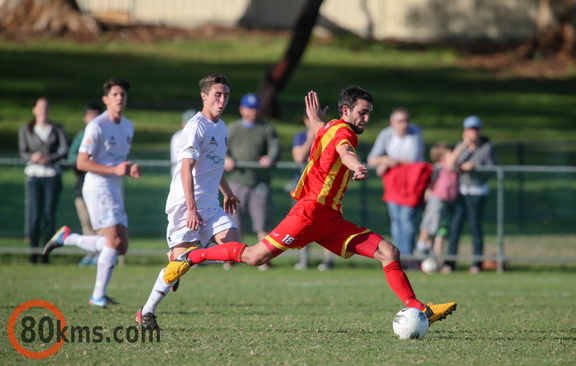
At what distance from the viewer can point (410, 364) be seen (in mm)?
6141

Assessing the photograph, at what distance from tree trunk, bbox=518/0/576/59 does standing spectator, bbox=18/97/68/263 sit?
25.9 metres

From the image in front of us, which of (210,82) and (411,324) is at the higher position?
(210,82)

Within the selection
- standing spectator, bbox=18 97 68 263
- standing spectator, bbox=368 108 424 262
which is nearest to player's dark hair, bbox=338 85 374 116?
standing spectator, bbox=368 108 424 262

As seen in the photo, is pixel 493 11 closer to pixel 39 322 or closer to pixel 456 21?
pixel 456 21

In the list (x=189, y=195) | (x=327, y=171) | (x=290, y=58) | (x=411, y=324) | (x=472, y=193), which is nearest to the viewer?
(x=411, y=324)

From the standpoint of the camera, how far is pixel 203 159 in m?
7.96

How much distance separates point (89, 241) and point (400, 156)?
222 inches

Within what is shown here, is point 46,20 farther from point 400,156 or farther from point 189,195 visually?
point 189,195

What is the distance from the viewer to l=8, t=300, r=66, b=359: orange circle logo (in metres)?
6.59

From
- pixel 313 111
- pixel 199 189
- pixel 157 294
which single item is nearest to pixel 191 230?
pixel 199 189

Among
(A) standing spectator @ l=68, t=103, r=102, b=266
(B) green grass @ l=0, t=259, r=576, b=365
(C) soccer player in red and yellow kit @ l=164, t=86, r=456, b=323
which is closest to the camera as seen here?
(B) green grass @ l=0, t=259, r=576, b=365

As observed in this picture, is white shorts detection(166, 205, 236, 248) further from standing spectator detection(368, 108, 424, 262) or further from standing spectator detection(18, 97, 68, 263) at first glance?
standing spectator detection(18, 97, 68, 263)

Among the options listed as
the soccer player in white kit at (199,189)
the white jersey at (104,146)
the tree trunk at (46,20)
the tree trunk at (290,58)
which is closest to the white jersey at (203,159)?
the soccer player in white kit at (199,189)

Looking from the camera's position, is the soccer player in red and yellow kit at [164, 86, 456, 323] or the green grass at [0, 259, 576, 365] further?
the soccer player in red and yellow kit at [164, 86, 456, 323]
